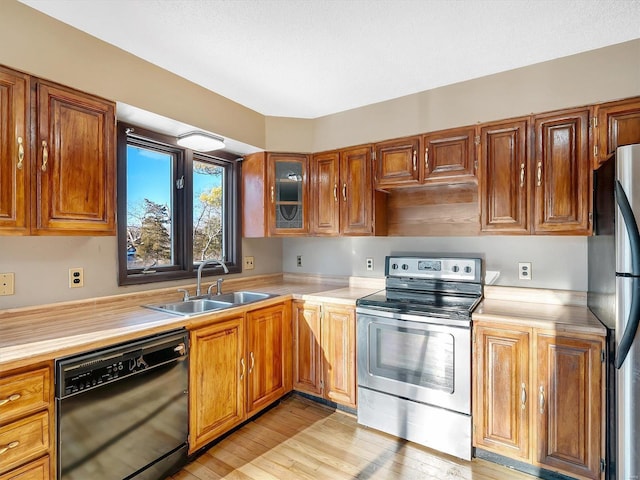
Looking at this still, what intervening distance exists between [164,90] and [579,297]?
3044 millimetres

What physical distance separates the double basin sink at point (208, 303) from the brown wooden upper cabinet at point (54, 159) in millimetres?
693

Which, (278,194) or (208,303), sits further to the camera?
(278,194)

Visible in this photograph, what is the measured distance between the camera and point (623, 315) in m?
1.52

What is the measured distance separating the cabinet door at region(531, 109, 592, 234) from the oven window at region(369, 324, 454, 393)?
98 centimetres

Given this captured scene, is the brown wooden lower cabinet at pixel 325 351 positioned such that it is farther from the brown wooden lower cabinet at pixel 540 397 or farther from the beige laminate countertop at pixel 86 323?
the brown wooden lower cabinet at pixel 540 397

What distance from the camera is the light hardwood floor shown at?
6.39 feet

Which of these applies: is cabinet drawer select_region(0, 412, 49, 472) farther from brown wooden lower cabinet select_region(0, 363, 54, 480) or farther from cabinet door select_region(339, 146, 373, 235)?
cabinet door select_region(339, 146, 373, 235)

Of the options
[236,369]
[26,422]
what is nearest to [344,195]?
[236,369]

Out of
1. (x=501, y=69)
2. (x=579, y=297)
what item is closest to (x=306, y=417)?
(x=579, y=297)

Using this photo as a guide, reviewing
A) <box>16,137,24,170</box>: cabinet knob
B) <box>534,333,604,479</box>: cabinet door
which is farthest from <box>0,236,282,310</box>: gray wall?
<box>534,333,604,479</box>: cabinet door

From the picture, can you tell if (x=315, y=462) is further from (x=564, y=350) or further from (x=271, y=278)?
(x=271, y=278)

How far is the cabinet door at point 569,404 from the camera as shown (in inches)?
68.6

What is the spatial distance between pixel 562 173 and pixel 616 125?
350 mm

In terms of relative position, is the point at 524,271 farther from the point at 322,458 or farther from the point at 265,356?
the point at 265,356
